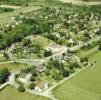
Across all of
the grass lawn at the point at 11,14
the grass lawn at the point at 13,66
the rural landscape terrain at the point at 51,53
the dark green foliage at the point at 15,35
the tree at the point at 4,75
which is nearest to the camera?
the rural landscape terrain at the point at 51,53

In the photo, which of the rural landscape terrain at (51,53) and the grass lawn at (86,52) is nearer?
the rural landscape terrain at (51,53)

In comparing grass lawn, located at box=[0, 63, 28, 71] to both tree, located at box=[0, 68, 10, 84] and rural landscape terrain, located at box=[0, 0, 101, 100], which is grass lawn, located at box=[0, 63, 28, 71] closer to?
rural landscape terrain, located at box=[0, 0, 101, 100]

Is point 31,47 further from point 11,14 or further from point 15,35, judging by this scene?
point 11,14

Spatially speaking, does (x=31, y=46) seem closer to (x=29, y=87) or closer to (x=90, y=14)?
(x=29, y=87)

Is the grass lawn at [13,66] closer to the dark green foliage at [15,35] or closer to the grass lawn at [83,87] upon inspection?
the dark green foliage at [15,35]

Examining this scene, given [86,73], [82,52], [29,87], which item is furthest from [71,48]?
[29,87]

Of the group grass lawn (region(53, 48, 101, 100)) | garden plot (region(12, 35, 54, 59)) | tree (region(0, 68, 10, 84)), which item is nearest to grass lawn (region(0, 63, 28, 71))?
tree (region(0, 68, 10, 84))

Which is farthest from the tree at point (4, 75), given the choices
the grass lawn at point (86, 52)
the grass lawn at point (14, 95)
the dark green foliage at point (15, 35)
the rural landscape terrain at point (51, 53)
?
the grass lawn at point (86, 52)

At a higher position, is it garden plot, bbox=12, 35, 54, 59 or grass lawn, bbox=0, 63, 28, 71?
garden plot, bbox=12, 35, 54, 59

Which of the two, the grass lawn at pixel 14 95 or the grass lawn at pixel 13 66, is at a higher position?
the grass lawn at pixel 13 66

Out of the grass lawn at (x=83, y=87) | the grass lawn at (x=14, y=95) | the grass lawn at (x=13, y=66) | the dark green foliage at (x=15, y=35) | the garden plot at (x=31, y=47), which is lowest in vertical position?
the grass lawn at (x=14, y=95)
